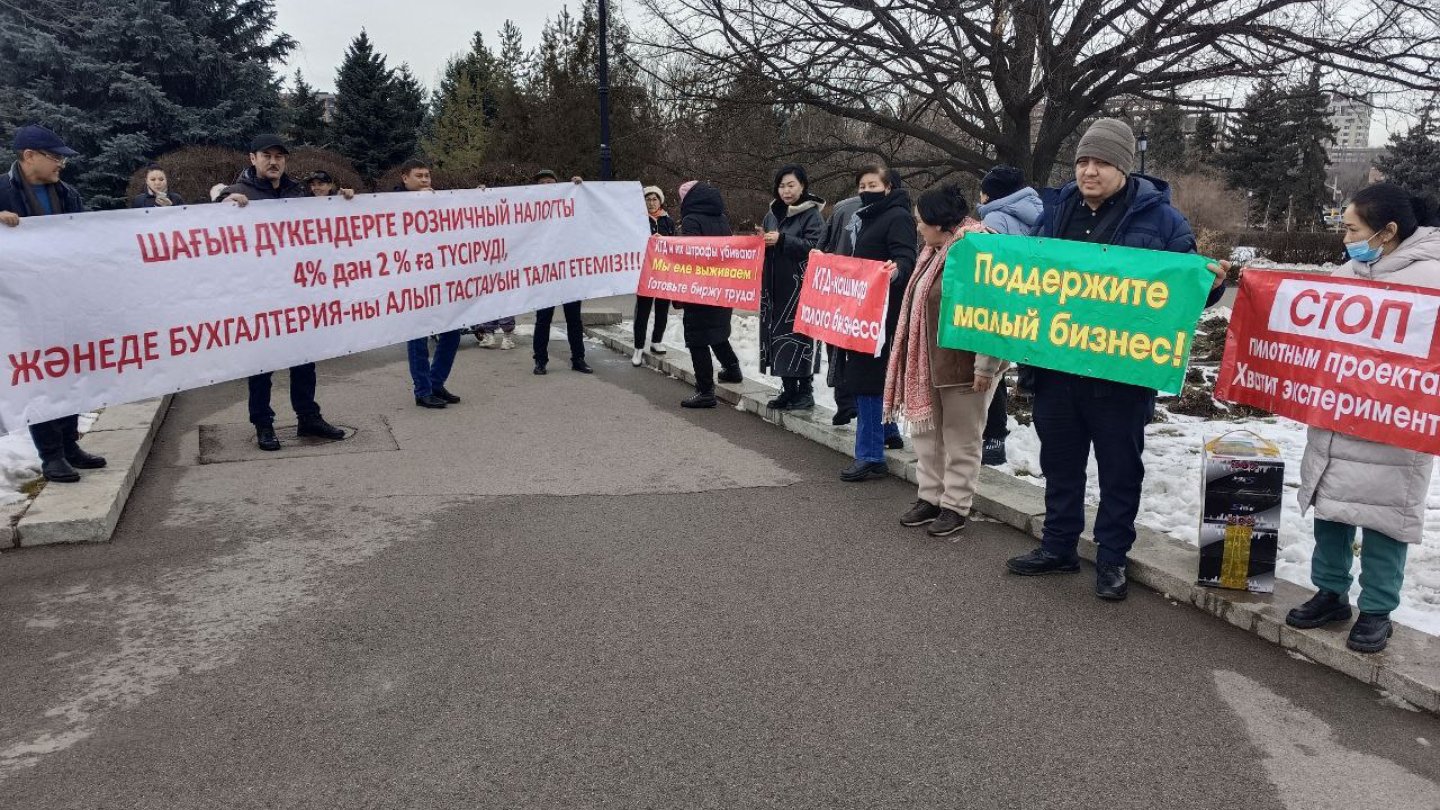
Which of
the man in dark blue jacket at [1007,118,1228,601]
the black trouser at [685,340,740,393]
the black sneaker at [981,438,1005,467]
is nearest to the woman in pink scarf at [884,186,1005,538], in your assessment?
the man in dark blue jacket at [1007,118,1228,601]

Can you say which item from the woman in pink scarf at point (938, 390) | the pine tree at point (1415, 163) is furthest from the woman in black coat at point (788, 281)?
the pine tree at point (1415, 163)

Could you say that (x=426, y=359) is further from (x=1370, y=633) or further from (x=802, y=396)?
(x=1370, y=633)

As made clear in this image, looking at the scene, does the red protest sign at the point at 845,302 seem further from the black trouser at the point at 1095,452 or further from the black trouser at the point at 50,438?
the black trouser at the point at 50,438

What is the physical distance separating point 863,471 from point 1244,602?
9.07 feet

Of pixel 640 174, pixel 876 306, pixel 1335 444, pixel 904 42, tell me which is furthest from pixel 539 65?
pixel 1335 444

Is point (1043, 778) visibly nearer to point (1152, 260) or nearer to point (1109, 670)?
point (1109, 670)

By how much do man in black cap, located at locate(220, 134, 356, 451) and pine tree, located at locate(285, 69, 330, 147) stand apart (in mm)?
33308

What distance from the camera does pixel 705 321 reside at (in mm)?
9086

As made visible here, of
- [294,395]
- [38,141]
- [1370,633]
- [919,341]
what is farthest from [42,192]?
[1370,633]

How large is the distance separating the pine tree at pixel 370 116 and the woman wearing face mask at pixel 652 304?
30.3m

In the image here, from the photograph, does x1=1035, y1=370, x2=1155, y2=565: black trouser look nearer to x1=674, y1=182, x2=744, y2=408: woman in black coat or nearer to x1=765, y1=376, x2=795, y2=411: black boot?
x1=765, y1=376, x2=795, y2=411: black boot

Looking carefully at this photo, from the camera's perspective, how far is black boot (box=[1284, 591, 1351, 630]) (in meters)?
4.25

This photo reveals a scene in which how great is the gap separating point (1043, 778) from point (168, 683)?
3.27 m

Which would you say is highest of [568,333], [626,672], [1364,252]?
[1364,252]
